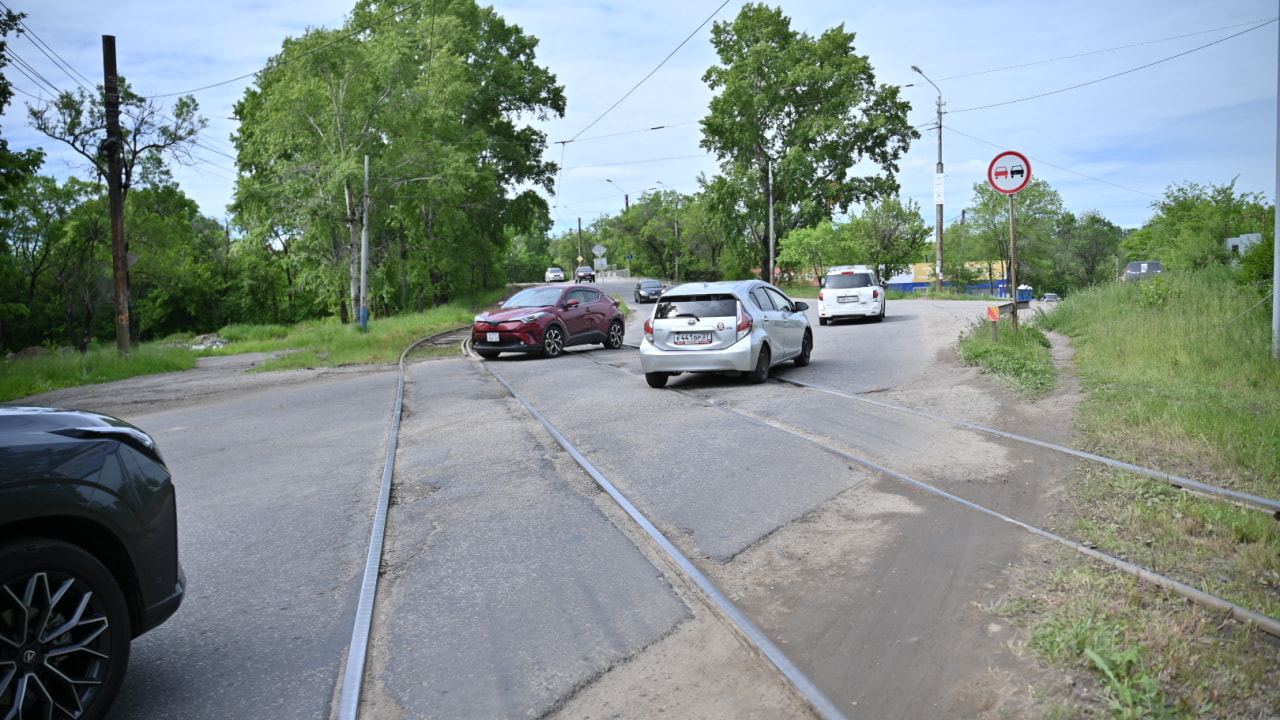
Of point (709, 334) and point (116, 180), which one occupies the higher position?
point (116, 180)

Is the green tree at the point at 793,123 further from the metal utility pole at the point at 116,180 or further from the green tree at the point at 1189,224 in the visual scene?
the metal utility pole at the point at 116,180

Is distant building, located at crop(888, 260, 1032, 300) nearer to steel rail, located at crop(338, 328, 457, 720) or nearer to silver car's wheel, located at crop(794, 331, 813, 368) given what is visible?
silver car's wheel, located at crop(794, 331, 813, 368)

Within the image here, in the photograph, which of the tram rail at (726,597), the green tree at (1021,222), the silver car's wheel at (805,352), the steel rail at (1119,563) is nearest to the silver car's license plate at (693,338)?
the silver car's wheel at (805,352)

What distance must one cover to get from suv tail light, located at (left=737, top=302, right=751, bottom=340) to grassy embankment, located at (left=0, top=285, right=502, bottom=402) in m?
10.8

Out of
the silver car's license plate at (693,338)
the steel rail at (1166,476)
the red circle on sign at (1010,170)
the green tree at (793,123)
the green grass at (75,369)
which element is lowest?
the steel rail at (1166,476)

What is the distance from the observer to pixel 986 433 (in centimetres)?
867

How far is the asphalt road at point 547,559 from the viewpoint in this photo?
3645 mm

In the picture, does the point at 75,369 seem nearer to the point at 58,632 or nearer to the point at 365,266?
the point at 365,266

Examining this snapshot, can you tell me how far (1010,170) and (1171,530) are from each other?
34.0 ft

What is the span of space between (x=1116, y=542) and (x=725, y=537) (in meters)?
2.24

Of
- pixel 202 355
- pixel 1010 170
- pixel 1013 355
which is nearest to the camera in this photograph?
pixel 1013 355

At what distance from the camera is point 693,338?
42.5 feet

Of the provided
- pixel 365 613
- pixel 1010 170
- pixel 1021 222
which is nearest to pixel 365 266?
pixel 1010 170

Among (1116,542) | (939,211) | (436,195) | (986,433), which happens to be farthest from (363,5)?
(1116,542)
